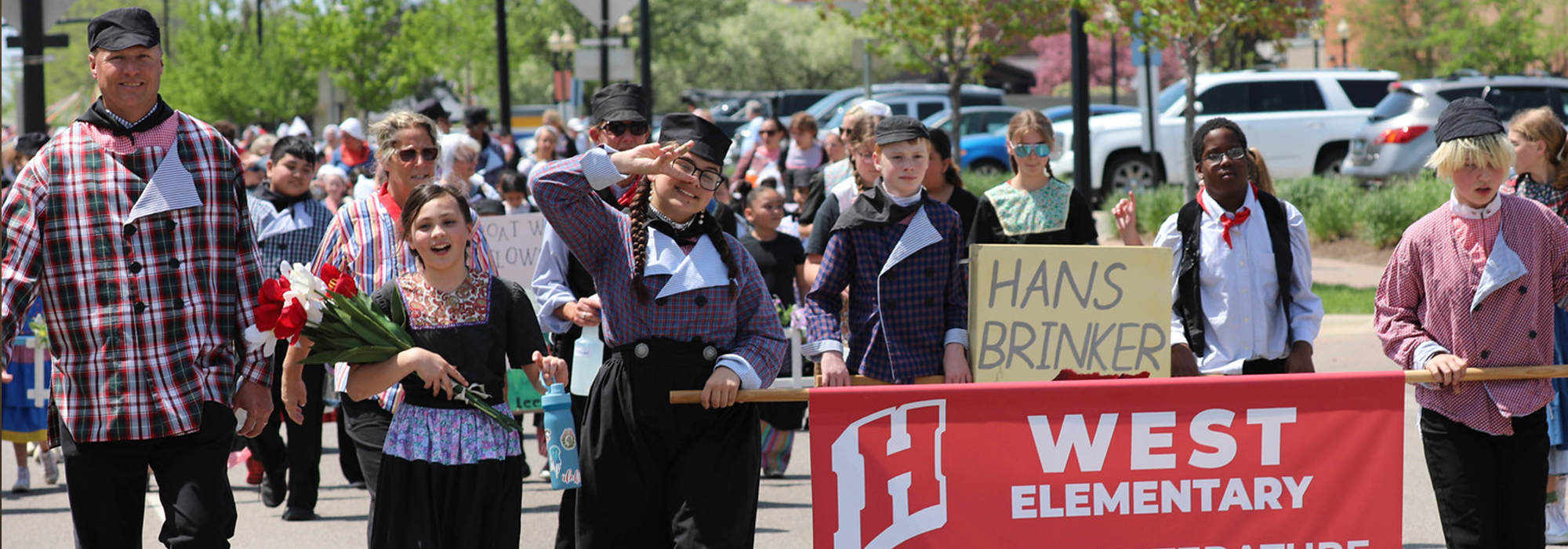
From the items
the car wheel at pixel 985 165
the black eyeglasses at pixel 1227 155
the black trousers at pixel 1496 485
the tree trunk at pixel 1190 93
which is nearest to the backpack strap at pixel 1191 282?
the black eyeglasses at pixel 1227 155

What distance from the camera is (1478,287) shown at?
5371 mm

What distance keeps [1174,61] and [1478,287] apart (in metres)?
66.7

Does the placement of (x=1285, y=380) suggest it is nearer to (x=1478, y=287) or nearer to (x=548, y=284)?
(x=1478, y=287)

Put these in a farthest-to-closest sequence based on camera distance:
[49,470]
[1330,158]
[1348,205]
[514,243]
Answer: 1. [1330,158]
2. [1348,205]
3. [514,243]
4. [49,470]

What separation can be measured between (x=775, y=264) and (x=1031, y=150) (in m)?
2.26

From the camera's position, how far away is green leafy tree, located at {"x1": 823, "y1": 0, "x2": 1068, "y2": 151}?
21.5m

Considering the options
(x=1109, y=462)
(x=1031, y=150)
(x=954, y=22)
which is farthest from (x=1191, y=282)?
(x=954, y=22)

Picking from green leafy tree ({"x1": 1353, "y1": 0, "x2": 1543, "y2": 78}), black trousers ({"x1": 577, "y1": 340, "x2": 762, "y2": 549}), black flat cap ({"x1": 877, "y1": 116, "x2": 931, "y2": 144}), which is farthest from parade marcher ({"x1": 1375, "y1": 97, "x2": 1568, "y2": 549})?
green leafy tree ({"x1": 1353, "y1": 0, "x2": 1543, "y2": 78})

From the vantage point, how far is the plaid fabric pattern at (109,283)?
4.82 metres

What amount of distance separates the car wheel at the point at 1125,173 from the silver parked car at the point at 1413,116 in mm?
2839

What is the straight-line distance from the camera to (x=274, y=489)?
8.33 m

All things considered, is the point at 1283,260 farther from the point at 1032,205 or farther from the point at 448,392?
the point at 448,392

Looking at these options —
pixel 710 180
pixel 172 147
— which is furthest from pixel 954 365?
pixel 172 147

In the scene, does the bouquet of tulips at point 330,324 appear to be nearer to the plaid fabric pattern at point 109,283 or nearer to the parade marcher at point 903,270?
the plaid fabric pattern at point 109,283
